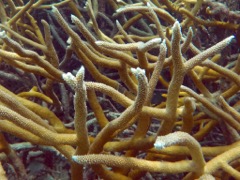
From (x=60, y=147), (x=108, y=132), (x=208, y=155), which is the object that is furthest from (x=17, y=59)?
(x=208, y=155)

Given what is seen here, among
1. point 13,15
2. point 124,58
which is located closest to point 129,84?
point 124,58

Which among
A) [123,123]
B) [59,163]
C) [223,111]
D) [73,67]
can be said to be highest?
[123,123]

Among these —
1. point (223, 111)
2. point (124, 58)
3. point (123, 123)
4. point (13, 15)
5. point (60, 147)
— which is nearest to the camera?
point (123, 123)

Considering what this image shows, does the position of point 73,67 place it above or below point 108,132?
below

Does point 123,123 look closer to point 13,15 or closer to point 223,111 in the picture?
point 223,111

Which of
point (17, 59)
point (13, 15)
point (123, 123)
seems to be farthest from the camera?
point (13, 15)

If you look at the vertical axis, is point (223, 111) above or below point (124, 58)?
below

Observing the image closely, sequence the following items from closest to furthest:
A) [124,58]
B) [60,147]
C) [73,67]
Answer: [60,147] < [124,58] < [73,67]

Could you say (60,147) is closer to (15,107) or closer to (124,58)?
(15,107)

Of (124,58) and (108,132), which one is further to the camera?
(124,58)
